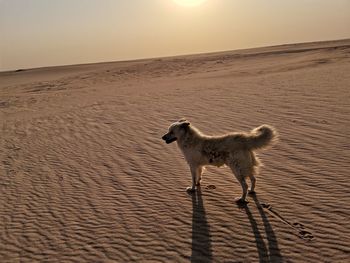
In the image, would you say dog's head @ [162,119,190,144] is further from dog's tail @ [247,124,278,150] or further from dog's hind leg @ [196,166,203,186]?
dog's tail @ [247,124,278,150]

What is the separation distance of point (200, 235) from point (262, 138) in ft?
6.22

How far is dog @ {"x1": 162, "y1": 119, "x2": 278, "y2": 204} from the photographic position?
6348 millimetres

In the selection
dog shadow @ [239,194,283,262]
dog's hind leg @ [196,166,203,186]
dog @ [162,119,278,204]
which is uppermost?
dog @ [162,119,278,204]

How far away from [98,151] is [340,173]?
6.34m

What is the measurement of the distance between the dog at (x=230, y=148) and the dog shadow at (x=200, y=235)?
0.71 m

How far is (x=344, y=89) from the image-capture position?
1555 cm

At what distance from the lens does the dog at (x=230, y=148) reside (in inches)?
250

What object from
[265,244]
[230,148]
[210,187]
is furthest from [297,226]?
[210,187]

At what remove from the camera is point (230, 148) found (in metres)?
6.43

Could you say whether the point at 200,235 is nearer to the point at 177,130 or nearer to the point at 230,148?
the point at 230,148

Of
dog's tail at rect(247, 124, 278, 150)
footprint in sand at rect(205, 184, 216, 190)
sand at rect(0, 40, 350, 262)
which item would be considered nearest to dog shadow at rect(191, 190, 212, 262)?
sand at rect(0, 40, 350, 262)

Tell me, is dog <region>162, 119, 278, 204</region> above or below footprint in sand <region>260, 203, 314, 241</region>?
above

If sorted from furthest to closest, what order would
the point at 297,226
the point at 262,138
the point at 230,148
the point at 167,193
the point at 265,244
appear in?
1. the point at 167,193
2. the point at 230,148
3. the point at 262,138
4. the point at 297,226
5. the point at 265,244

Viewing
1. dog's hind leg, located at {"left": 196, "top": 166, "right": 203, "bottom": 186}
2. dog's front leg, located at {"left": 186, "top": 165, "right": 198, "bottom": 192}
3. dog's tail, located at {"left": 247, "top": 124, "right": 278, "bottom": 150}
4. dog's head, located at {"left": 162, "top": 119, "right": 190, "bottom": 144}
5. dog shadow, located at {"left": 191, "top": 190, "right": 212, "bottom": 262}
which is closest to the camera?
dog shadow, located at {"left": 191, "top": 190, "right": 212, "bottom": 262}
